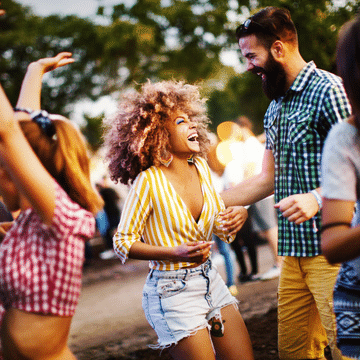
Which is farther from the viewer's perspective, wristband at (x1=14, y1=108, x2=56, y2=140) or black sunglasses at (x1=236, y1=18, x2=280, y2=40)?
black sunglasses at (x1=236, y1=18, x2=280, y2=40)

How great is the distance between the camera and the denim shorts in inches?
90.9

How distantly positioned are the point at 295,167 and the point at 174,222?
0.76m

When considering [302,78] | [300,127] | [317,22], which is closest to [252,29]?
[302,78]

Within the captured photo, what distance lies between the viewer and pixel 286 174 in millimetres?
2484

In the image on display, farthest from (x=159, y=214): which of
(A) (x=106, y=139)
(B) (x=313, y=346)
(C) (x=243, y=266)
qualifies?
(C) (x=243, y=266)

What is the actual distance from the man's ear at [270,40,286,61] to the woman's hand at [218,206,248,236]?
39.1 inches

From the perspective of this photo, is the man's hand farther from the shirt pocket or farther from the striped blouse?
the striped blouse

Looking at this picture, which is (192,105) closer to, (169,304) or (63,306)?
(169,304)

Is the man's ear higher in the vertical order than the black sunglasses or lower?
lower

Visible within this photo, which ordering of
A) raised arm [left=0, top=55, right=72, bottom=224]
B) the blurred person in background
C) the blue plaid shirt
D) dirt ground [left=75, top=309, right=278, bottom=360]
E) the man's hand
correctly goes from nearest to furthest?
the blurred person in background → raised arm [left=0, top=55, right=72, bottom=224] → the man's hand → the blue plaid shirt → dirt ground [left=75, top=309, right=278, bottom=360]

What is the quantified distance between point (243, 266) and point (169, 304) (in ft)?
15.0

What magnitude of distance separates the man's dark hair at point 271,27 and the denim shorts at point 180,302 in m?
1.47

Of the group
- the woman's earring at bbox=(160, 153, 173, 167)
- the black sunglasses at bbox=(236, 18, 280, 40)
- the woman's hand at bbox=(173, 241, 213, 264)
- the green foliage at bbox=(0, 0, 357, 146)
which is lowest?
the woman's hand at bbox=(173, 241, 213, 264)

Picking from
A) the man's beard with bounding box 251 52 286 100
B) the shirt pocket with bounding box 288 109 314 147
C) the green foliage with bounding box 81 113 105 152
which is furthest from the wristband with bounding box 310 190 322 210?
the green foliage with bounding box 81 113 105 152
